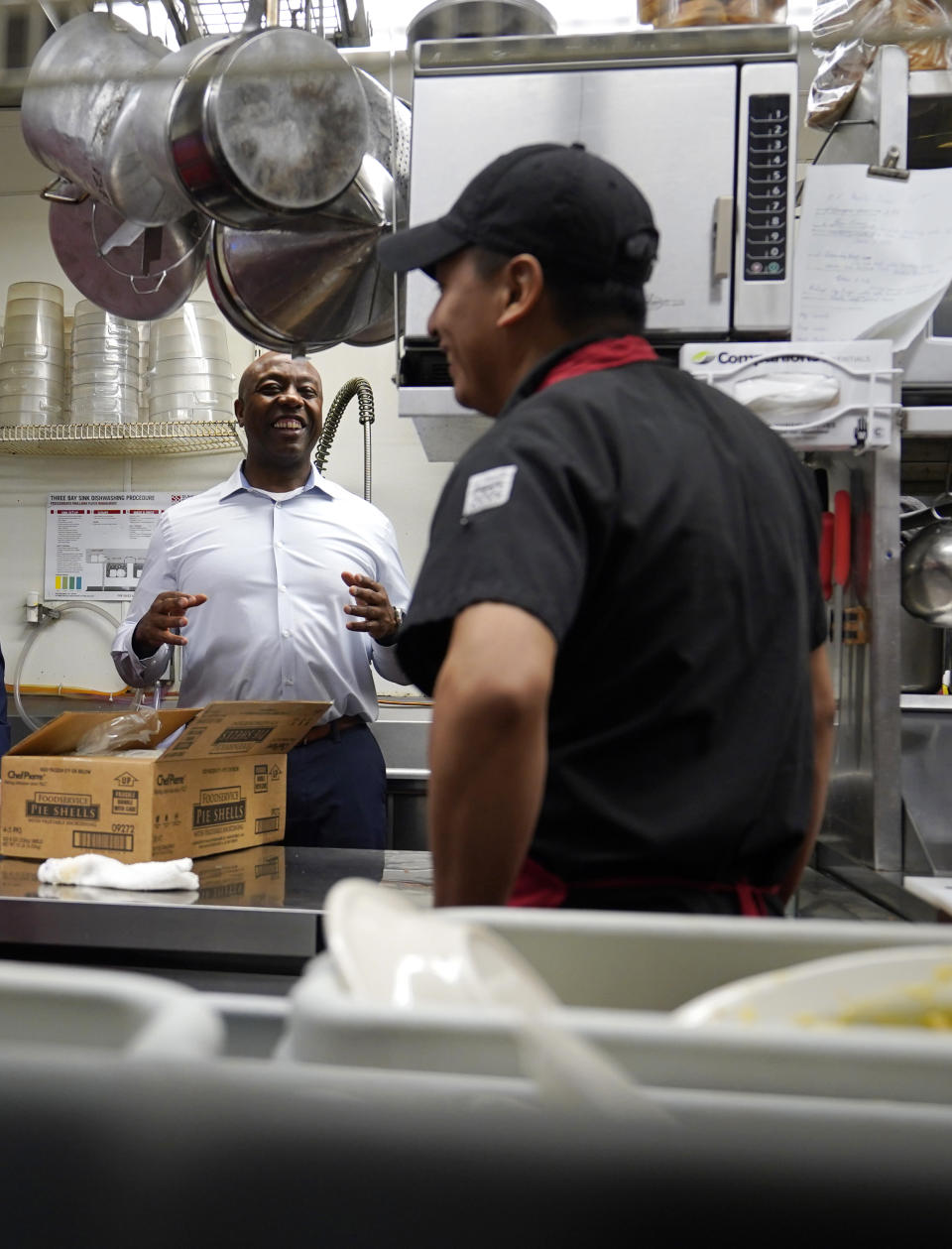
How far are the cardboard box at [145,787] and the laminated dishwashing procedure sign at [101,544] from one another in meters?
2.23

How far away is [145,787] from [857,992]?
150cm

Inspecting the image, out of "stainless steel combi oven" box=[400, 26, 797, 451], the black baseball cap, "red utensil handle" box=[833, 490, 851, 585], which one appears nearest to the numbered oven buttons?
"stainless steel combi oven" box=[400, 26, 797, 451]

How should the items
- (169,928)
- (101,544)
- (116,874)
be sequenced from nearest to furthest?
(169,928), (116,874), (101,544)

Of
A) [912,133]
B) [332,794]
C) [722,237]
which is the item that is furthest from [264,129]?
[332,794]

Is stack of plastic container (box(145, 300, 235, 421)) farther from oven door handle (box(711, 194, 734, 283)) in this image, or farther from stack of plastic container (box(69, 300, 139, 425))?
oven door handle (box(711, 194, 734, 283))

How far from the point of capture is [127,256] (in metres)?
2.26

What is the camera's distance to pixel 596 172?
985 mm

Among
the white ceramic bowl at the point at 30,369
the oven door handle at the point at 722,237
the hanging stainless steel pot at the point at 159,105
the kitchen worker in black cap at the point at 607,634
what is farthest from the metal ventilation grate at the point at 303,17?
the white ceramic bowl at the point at 30,369

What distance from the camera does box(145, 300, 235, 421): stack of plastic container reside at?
3.50m

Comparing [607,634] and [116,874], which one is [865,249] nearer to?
[607,634]

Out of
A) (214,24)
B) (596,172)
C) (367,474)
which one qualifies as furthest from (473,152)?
(367,474)

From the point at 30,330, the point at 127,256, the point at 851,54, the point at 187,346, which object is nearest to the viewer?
the point at 851,54

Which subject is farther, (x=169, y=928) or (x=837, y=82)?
(x=837, y=82)

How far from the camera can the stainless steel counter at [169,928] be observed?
4.65ft
